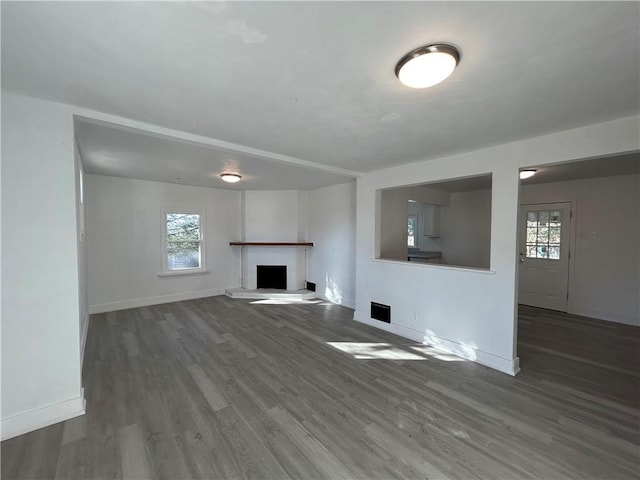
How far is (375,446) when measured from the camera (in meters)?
1.88

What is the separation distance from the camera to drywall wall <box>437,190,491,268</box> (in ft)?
19.9

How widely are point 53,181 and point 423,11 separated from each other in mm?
2746

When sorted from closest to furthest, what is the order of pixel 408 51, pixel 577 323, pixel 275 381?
pixel 408 51 → pixel 275 381 → pixel 577 323

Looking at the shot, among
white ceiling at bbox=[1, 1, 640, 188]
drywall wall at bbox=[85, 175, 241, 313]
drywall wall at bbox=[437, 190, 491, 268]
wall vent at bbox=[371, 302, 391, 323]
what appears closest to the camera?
white ceiling at bbox=[1, 1, 640, 188]

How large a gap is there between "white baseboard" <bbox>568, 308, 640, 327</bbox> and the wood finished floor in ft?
3.91

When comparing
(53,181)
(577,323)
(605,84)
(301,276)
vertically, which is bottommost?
(577,323)

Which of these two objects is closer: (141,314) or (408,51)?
(408,51)

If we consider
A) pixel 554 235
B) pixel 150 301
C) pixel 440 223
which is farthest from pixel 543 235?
pixel 150 301

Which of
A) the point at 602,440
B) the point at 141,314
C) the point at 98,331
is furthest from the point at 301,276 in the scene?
the point at 602,440

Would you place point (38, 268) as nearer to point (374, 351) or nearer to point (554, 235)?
point (374, 351)

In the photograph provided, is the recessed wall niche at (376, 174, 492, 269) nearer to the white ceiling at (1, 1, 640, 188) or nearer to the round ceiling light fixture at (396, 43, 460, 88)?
the white ceiling at (1, 1, 640, 188)

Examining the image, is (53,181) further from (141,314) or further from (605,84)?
(605,84)

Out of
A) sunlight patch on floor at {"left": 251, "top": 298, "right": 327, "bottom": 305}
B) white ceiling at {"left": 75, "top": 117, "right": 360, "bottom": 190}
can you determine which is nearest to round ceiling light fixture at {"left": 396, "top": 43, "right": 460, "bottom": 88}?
white ceiling at {"left": 75, "top": 117, "right": 360, "bottom": 190}

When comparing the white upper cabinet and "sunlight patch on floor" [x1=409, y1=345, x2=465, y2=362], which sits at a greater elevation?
the white upper cabinet
